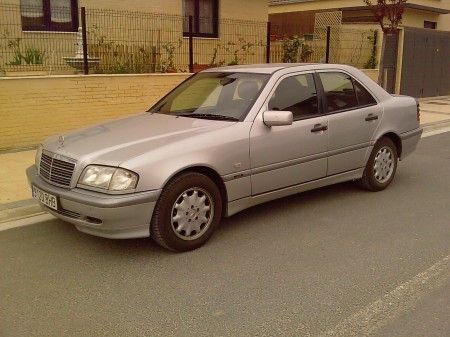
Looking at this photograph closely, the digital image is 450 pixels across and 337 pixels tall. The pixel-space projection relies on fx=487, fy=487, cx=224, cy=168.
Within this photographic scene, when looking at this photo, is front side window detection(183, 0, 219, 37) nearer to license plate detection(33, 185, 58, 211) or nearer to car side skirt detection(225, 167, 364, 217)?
car side skirt detection(225, 167, 364, 217)

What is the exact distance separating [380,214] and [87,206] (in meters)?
3.12

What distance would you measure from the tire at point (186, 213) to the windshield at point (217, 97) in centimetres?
83

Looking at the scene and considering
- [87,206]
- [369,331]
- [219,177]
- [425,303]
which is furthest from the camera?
[219,177]

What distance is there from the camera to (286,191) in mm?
5031

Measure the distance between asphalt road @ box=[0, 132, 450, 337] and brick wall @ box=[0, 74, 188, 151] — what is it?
144 inches

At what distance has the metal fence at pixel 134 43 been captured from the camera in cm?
926

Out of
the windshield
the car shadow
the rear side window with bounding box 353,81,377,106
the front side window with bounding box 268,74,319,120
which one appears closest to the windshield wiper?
the windshield

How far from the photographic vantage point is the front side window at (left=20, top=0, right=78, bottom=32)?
34.3 ft

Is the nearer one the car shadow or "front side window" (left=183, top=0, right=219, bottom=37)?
the car shadow

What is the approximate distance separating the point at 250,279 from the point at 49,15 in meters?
9.26

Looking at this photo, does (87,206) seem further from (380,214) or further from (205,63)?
(205,63)

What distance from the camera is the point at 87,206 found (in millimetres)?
3871

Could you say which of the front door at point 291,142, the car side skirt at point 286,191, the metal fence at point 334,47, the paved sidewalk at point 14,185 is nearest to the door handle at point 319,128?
the front door at point 291,142

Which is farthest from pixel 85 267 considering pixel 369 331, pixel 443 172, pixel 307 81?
pixel 443 172
